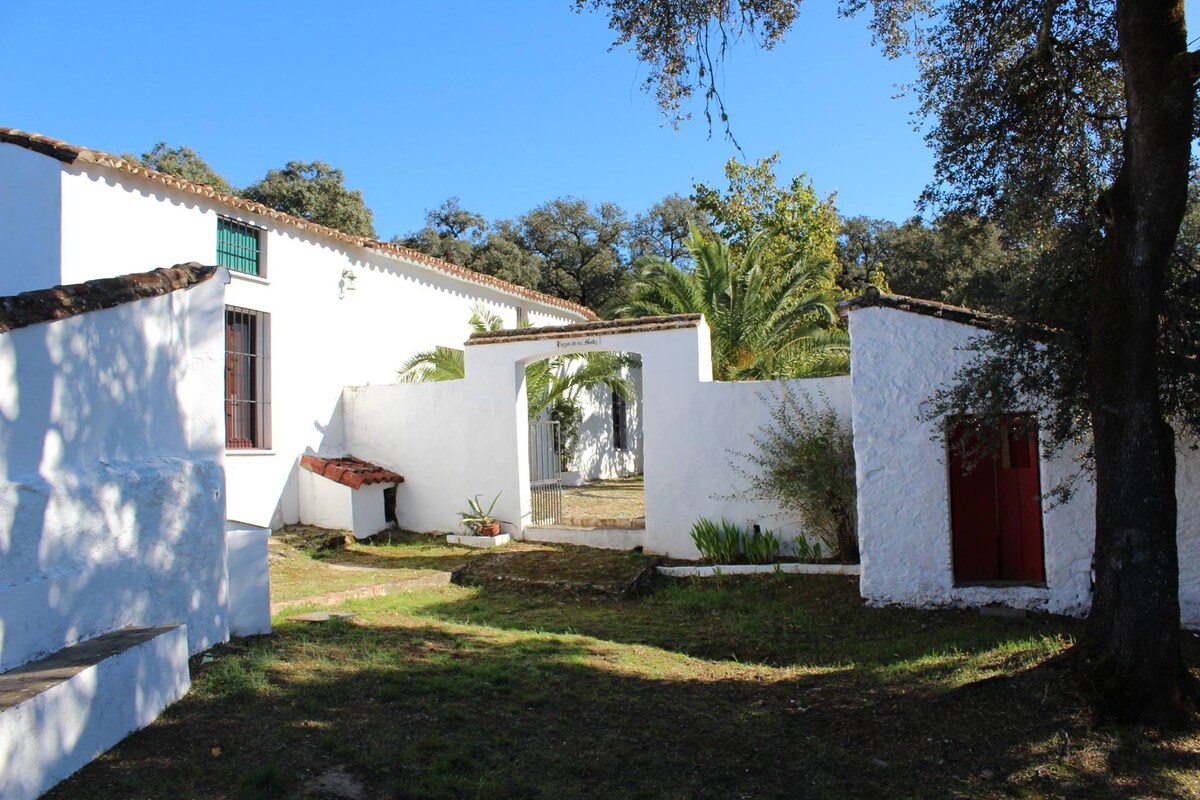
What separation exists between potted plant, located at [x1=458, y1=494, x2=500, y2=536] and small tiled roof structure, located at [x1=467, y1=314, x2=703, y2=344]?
Result: 8.04 feet

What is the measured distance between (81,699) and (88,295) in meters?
A: 2.41

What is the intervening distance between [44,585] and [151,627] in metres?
0.82

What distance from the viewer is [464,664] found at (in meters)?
6.60

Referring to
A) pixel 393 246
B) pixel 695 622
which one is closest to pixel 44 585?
pixel 695 622

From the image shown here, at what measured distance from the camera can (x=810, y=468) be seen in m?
10.4

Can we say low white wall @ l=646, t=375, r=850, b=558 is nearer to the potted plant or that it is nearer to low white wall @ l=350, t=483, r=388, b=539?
the potted plant

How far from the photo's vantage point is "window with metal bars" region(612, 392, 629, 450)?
2365 centimetres

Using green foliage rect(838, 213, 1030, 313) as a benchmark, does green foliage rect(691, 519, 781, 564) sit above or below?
below

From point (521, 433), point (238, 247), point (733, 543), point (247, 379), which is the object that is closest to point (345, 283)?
point (238, 247)

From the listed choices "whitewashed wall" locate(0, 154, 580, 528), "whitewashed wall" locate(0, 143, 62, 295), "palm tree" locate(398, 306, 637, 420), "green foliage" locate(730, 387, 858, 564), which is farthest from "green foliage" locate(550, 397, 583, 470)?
"whitewashed wall" locate(0, 143, 62, 295)

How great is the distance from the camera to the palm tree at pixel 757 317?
49.3ft

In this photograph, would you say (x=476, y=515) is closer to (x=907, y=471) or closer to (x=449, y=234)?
(x=907, y=471)

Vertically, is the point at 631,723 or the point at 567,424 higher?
the point at 567,424

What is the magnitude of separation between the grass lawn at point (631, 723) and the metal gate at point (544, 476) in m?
5.78
